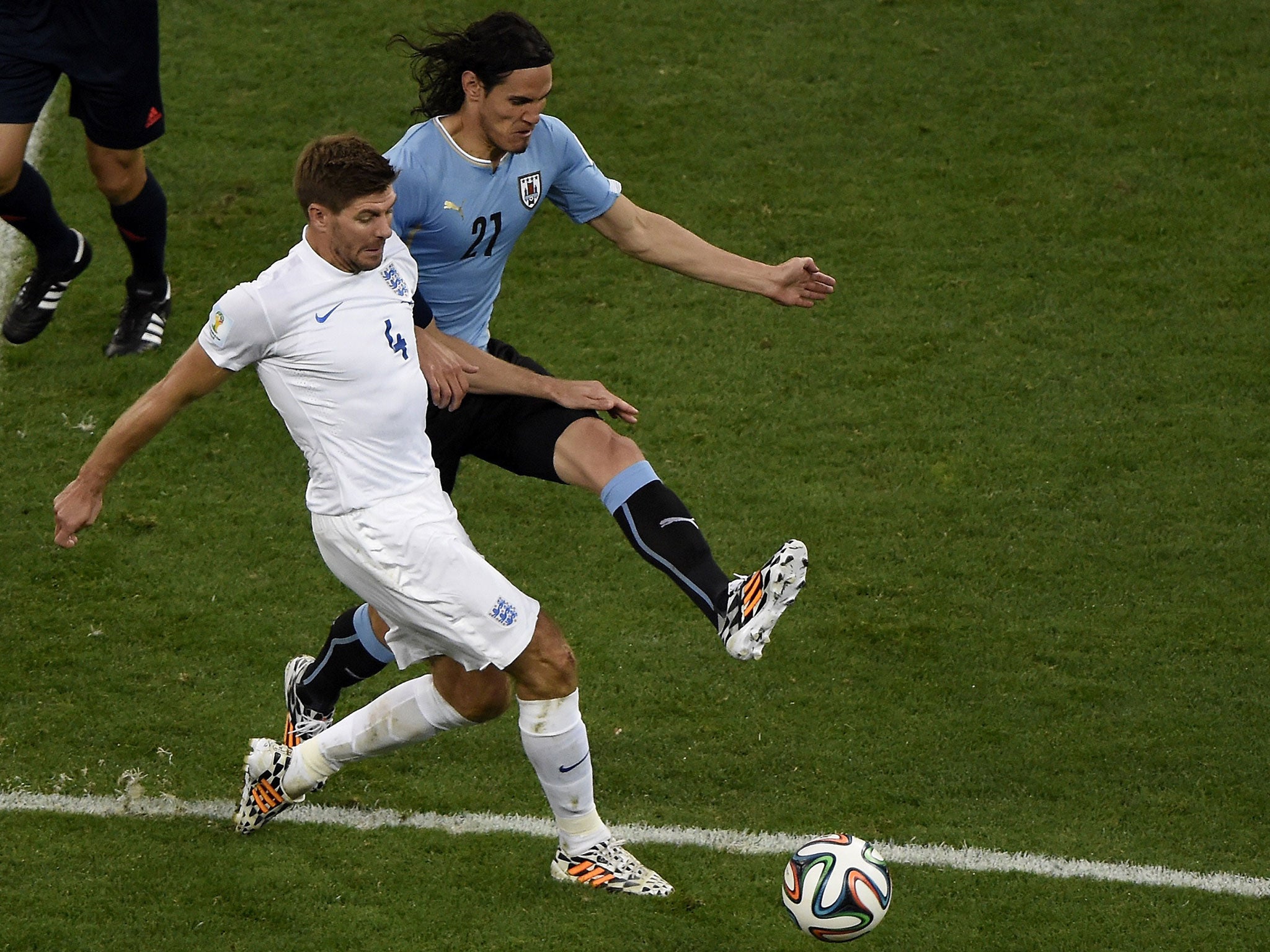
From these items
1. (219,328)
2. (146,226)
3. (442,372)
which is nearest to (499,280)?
(442,372)

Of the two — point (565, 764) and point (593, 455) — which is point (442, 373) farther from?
point (565, 764)

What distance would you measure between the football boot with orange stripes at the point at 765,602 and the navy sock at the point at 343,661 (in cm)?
124

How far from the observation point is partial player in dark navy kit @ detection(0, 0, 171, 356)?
6.08 metres

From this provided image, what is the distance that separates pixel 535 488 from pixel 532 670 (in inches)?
91.0

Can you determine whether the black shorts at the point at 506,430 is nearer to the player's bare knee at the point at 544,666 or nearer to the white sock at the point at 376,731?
the player's bare knee at the point at 544,666

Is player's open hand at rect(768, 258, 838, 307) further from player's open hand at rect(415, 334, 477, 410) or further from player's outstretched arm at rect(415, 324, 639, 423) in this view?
player's open hand at rect(415, 334, 477, 410)

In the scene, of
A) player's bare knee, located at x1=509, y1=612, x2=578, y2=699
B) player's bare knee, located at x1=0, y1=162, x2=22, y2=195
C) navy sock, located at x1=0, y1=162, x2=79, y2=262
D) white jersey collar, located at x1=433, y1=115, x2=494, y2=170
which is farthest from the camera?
navy sock, located at x1=0, y1=162, x2=79, y2=262

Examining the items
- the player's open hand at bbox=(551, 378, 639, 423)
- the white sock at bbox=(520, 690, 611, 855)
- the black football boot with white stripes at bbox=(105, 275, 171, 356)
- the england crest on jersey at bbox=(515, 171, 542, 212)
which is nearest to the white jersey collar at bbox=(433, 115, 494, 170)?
the england crest on jersey at bbox=(515, 171, 542, 212)

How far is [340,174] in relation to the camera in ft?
13.0

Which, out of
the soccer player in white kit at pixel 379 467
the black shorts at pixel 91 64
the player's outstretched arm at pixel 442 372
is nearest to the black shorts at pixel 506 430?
the player's outstretched arm at pixel 442 372

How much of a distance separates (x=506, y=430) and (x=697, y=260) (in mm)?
881

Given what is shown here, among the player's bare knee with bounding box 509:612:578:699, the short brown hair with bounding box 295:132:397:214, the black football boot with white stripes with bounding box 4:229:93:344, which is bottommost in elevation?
the black football boot with white stripes with bounding box 4:229:93:344

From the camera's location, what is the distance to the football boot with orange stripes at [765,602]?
4227 mm

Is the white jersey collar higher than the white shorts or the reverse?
higher
